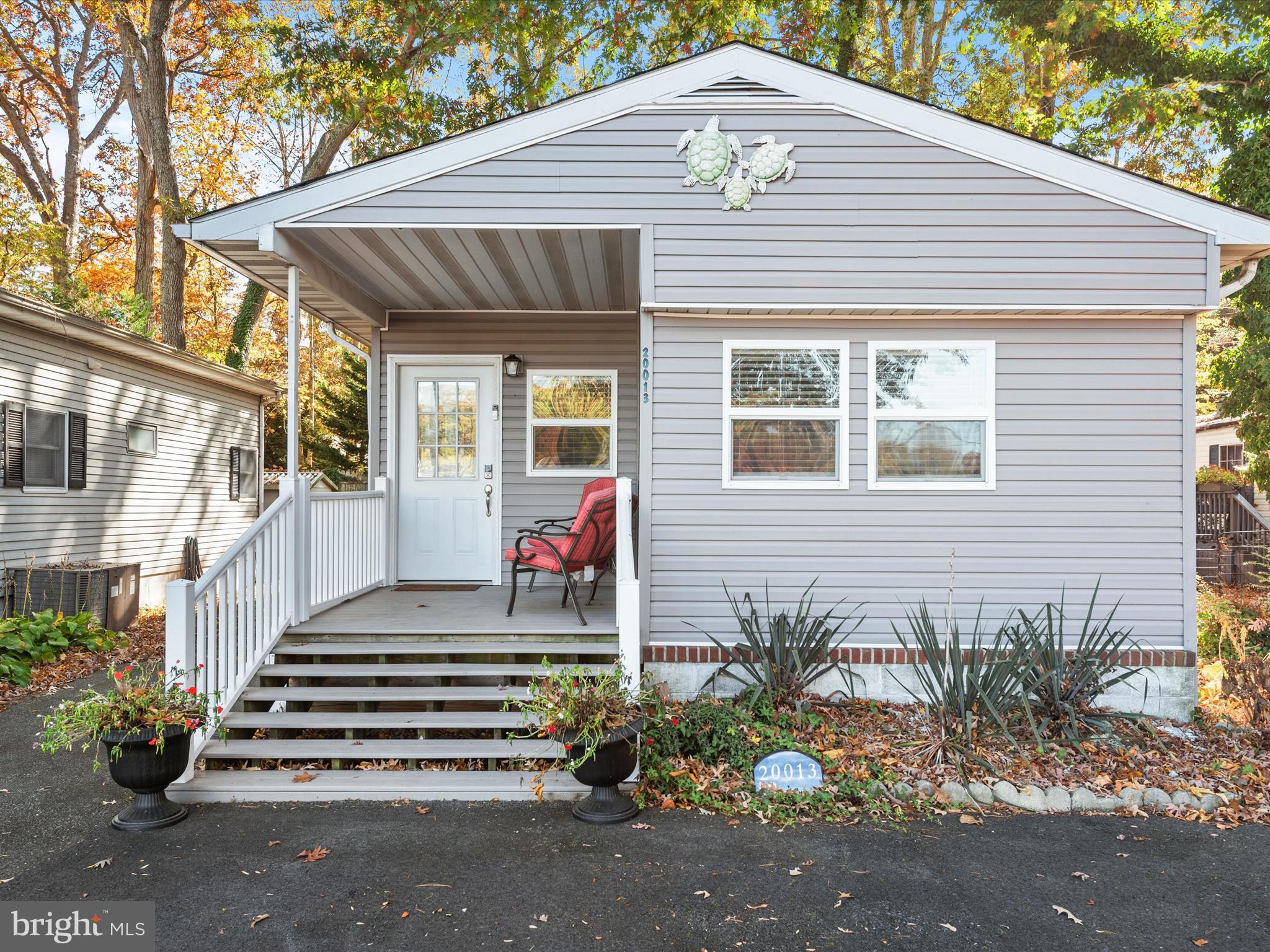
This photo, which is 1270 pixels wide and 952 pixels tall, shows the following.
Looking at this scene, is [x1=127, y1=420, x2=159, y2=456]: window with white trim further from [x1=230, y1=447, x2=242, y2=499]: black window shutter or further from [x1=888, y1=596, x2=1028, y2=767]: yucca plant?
[x1=888, y1=596, x2=1028, y2=767]: yucca plant

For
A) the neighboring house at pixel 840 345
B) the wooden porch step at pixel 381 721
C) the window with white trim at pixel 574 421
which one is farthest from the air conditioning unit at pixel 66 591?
the window with white trim at pixel 574 421

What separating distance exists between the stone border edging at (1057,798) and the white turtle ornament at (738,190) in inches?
138

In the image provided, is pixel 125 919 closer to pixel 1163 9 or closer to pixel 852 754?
pixel 852 754

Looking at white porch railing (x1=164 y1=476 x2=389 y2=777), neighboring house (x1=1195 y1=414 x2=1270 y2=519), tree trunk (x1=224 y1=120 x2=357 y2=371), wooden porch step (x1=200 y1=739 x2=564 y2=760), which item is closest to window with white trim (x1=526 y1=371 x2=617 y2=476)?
white porch railing (x1=164 y1=476 x2=389 y2=777)

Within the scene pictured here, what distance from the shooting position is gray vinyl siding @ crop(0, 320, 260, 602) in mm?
7207

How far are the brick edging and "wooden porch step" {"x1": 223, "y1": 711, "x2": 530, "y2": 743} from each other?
1073mm

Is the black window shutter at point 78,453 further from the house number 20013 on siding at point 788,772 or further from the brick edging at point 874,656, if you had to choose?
the house number 20013 on siding at point 788,772

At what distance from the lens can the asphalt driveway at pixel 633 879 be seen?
267cm

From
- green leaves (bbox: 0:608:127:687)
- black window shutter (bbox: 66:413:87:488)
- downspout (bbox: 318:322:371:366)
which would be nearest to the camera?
green leaves (bbox: 0:608:127:687)

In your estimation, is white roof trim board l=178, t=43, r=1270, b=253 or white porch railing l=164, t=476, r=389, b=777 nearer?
white porch railing l=164, t=476, r=389, b=777

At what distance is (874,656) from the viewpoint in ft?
16.0

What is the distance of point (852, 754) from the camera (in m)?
4.11

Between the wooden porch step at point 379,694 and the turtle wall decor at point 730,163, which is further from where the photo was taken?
the turtle wall decor at point 730,163

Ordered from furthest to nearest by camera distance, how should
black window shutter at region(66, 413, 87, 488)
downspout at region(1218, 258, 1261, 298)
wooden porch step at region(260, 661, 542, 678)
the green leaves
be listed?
black window shutter at region(66, 413, 87, 488) → the green leaves → downspout at region(1218, 258, 1261, 298) → wooden porch step at region(260, 661, 542, 678)
